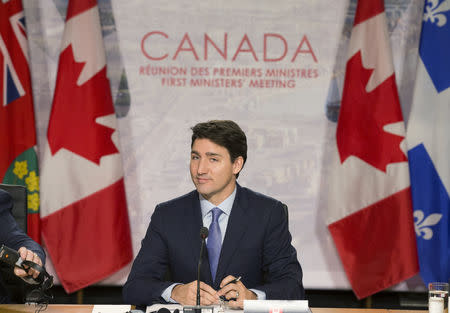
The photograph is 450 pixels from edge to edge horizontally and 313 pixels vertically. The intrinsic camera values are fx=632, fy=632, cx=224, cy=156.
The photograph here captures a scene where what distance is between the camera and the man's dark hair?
282 cm

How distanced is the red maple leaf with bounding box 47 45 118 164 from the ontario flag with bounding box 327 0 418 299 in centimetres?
181

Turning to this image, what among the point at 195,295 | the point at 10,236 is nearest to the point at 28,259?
the point at 10,236

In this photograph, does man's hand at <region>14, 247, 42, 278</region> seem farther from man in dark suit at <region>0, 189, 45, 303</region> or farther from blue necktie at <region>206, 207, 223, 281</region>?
blue necktie at <region>206, 207, 223, 281</region>

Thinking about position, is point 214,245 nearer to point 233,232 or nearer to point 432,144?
point 233,232

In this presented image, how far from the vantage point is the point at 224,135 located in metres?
2.82

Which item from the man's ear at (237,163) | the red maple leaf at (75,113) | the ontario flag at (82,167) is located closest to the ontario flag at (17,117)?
the ontario flag at (82,167)

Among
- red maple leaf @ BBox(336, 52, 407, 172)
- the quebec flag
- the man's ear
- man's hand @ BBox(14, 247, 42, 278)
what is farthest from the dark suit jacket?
the quebec flag

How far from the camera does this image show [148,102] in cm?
493

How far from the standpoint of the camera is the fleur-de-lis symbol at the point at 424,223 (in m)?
4.71


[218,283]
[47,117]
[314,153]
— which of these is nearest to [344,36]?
[314,153]

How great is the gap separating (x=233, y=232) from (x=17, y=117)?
102 inches

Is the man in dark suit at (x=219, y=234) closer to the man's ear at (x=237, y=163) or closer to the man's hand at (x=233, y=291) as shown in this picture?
the man's ear at (x=237, y=163)

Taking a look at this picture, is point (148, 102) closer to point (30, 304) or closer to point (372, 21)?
point (372, 21)

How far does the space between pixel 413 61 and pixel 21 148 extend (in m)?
3.07
